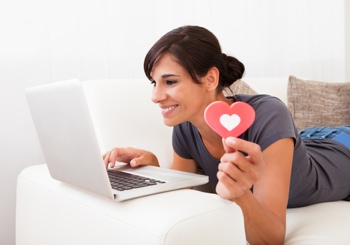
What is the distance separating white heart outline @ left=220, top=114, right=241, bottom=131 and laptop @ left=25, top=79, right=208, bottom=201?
9.1 inches

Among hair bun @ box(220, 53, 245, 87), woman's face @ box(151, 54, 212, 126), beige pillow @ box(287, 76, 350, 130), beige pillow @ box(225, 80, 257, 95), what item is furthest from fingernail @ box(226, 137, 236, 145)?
beige pillow @ box(287, 76, 350, 130)

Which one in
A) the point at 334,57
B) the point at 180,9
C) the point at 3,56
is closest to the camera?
the point at 3,56

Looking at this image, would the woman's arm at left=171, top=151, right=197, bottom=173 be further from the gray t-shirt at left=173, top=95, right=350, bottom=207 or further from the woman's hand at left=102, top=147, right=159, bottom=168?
the woman's hand at left=102, top=147, right=159, bottom=168

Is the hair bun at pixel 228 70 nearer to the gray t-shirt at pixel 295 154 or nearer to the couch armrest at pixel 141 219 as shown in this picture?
the gray t-shirt at pixel 295 154

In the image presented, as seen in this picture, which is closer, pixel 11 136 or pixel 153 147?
pixel 153 147

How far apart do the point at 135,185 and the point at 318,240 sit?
0.46m

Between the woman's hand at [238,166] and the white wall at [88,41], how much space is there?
116 cm

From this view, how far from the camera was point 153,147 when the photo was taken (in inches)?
62.2

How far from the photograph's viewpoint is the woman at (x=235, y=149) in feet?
2.89

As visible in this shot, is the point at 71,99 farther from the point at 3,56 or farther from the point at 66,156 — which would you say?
the point at 3,56

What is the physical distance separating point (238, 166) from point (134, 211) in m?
0.23

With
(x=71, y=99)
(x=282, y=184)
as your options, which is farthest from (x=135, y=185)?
(x=282, y=184)

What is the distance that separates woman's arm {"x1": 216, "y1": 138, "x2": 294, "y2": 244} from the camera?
819 mm

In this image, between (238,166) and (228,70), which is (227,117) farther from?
(228,70)
